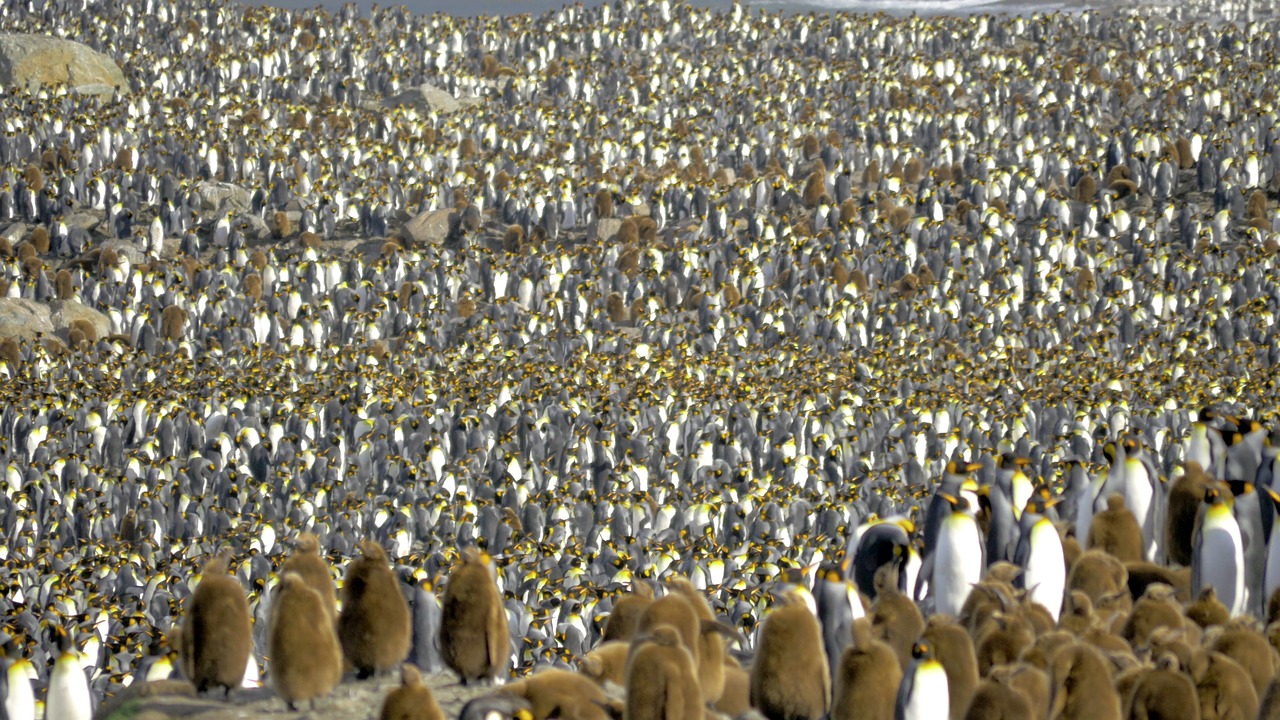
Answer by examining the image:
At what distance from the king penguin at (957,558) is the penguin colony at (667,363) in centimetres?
2

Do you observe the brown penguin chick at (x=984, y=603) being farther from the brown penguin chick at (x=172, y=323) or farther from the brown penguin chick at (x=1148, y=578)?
the brown penguin chick at (x=172, y=323)

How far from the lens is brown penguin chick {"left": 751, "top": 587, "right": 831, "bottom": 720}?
5938mm

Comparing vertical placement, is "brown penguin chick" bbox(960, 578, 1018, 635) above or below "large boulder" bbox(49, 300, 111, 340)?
above

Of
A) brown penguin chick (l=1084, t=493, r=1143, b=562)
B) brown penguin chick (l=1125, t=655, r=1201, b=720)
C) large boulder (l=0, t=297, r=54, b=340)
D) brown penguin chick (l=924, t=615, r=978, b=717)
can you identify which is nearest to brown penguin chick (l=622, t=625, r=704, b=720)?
brown penguin chick (l=924, t=615, r=978, b=717)

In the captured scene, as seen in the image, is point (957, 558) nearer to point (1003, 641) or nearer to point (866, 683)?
point (1003, 641)

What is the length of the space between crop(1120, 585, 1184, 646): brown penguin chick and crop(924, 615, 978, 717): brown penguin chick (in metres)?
1.05

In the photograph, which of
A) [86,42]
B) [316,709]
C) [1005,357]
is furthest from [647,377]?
[86,42]

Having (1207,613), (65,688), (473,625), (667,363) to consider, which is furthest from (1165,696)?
(667,363)

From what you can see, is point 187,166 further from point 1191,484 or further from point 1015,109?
point 1191,484

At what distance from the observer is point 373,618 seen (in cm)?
602

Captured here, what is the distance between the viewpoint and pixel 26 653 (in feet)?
29.4

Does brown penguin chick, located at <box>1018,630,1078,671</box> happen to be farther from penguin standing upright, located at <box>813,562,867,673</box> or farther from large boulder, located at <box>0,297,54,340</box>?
large boulder, located at <box>0,297,54,340</box>

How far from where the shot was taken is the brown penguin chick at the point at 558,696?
17.2 ft

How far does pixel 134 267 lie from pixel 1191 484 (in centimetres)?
1672
